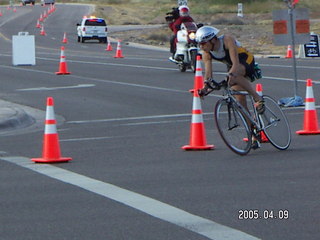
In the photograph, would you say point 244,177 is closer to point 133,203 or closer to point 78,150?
point 133,203

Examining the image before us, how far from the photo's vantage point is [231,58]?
11820 mm

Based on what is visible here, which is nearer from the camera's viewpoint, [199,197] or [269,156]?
[199,197]

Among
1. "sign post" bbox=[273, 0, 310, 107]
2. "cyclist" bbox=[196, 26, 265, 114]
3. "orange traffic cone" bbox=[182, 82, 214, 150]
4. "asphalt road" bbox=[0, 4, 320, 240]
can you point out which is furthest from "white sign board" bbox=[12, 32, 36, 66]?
"cyclist" bbox=[196, 26, 265, 114]

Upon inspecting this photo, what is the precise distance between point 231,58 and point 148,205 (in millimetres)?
3503

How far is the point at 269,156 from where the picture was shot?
468 inches

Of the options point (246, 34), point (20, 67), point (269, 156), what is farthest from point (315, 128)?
point (246, 34)

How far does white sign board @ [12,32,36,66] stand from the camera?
33.5 meters

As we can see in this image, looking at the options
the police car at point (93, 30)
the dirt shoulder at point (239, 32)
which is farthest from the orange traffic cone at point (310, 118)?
the police car at point (93, 30)

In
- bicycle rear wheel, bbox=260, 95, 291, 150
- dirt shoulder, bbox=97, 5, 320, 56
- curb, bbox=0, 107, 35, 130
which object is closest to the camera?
bicycle rear wheel, bbox=260, 95, 291, 150

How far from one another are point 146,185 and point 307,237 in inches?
117

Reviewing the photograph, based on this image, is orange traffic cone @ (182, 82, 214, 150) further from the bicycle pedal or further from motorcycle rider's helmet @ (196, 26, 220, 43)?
motorcycle rider's helmet @ (196, 26, 220, 43)

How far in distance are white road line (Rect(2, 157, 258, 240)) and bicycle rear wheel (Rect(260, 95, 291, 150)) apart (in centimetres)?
278

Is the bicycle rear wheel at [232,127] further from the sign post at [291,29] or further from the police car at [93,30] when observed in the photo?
the police car at [93,30]

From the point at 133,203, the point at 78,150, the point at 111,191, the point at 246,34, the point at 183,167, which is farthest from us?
the point at 246,34
